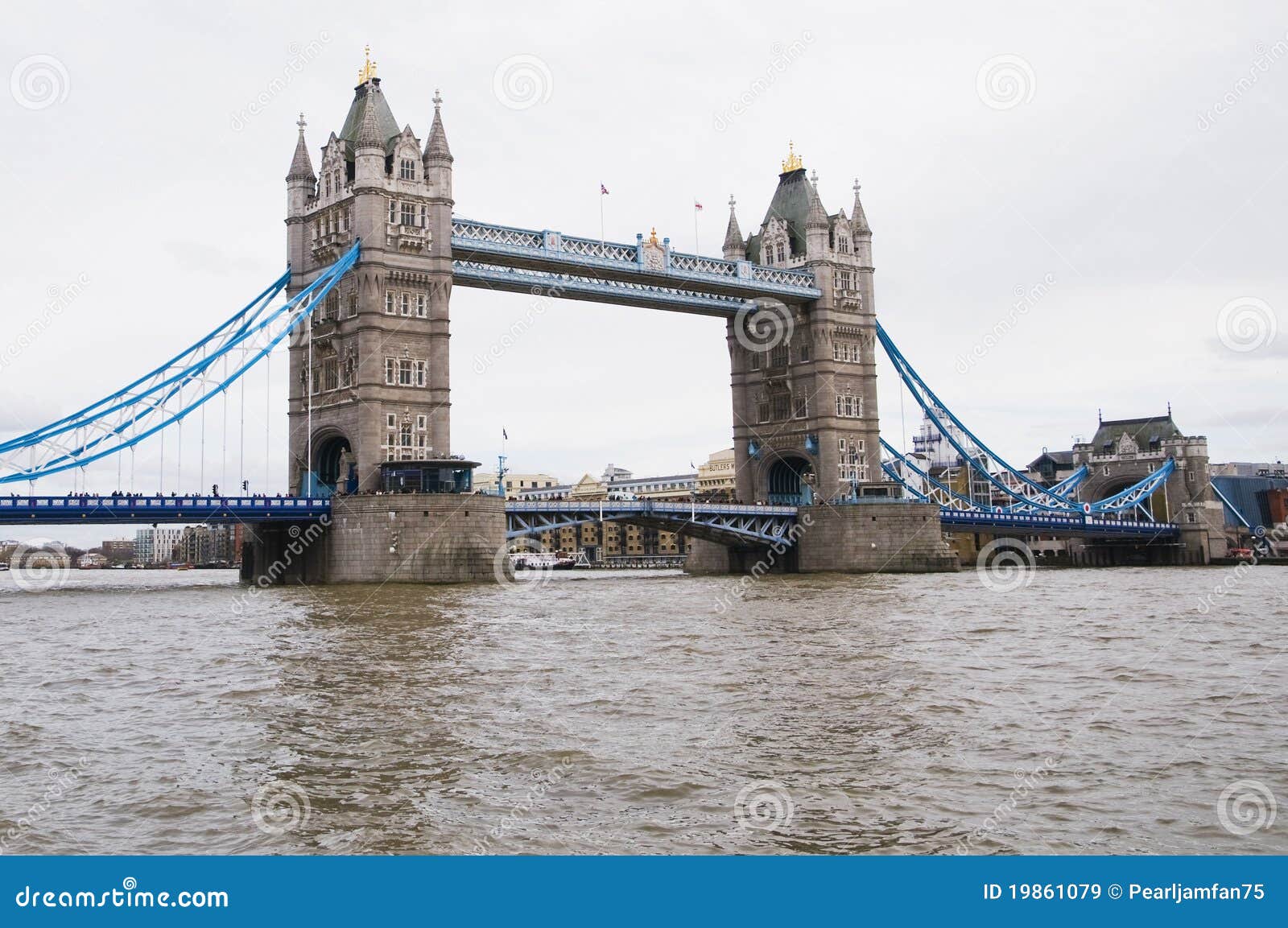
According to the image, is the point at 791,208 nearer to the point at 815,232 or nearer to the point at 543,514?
the point at 815,232

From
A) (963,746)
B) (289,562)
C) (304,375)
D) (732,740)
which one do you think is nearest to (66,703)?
(732,740)

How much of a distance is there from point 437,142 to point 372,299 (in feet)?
32.2

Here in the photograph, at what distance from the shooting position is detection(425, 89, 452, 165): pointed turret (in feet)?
211

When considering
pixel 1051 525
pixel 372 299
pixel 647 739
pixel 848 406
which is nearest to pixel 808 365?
pixel 848 406

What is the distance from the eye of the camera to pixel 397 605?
41438 mm

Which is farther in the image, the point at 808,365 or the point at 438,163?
the point at 808,365

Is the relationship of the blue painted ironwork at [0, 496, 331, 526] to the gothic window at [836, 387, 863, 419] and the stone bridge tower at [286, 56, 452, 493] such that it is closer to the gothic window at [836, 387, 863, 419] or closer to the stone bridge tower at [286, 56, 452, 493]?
the stone bridge tower at [286, 56, 452, 493]

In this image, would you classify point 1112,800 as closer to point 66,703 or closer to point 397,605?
point 66,703

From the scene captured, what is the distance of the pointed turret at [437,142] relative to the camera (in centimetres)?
6444

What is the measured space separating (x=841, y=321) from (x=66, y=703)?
70253 millimetres

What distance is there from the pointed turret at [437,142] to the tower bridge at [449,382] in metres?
0.12

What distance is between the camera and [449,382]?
6391cm

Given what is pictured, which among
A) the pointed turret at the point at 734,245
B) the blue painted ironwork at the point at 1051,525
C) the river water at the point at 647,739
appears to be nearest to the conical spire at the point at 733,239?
the pointed turret at the point at 734,245
